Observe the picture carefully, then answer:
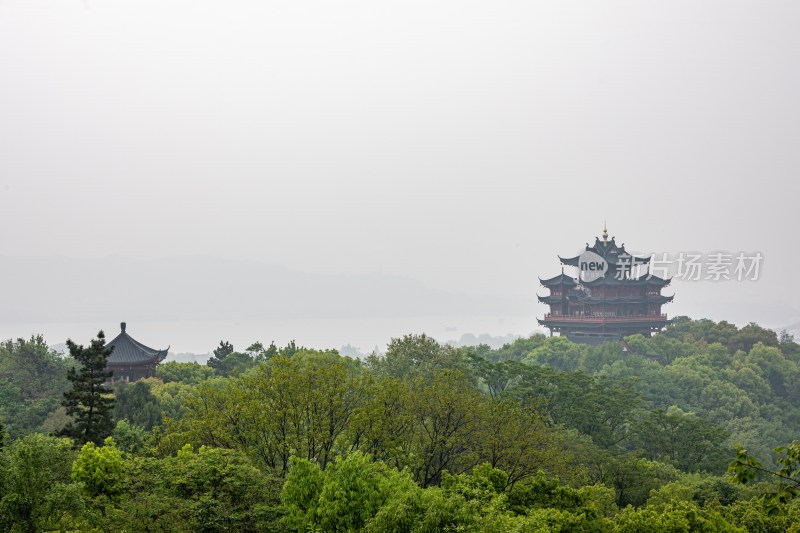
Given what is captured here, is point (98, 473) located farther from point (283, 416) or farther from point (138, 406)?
point (138, 406)

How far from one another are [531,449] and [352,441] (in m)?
6.32

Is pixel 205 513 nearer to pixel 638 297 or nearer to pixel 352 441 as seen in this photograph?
pixel 352 441

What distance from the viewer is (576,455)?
25.4 meters

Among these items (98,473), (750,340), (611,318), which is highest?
(611,318)

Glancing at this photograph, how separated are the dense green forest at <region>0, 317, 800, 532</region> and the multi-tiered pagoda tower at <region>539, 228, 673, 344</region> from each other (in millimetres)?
26819

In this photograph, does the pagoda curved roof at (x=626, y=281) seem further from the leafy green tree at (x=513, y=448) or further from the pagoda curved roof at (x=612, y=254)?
the leafy green tree at (x=513, y=448)

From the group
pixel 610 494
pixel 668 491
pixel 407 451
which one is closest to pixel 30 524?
pixel 407 451

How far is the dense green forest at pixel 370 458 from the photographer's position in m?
13.2

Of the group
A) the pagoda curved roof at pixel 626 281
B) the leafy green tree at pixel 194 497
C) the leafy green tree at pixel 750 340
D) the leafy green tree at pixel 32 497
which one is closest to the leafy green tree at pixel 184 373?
the leafy green tree at pixel 194 497

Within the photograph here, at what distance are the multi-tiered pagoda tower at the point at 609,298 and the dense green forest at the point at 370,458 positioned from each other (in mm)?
26819

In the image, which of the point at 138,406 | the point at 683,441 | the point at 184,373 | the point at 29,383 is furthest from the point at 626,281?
the point at 29,383

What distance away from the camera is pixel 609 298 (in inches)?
2638

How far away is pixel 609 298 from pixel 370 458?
187ft

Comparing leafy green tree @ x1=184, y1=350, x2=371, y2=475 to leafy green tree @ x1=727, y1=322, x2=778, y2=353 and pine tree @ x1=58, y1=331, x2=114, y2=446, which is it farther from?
leafy green tree @ x1=727, y1=322, x2=778, y2=353
